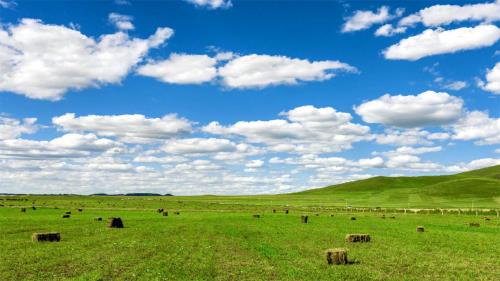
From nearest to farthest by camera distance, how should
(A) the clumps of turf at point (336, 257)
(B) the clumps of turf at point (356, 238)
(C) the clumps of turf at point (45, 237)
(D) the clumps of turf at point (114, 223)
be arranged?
(A) the clumps of turf at point (336, 257), (C) the clumps of turf at point (45, 237), (B) the clumps of turf at point (356, 238), (D) the clumps of turf at point (114, 223)

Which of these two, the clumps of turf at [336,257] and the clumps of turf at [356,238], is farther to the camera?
the clumps of turf at [356,238]

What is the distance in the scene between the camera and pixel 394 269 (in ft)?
78.2

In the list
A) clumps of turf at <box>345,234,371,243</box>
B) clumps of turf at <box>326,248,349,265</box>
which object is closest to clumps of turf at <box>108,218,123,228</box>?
clumps of turf at <box>345,234,371,243</box>

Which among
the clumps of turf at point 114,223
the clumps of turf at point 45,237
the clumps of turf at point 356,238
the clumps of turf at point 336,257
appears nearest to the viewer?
the clumps of turf at point 336,257

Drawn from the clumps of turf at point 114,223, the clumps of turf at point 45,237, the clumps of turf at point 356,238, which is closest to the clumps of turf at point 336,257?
the clumps of turf at point 356,238

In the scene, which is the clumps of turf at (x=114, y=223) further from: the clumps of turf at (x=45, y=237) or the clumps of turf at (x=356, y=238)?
the clumps of turf at (x=356, y=238)

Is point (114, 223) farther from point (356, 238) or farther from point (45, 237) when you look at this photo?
point (356, 238)

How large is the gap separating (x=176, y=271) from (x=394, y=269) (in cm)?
1065

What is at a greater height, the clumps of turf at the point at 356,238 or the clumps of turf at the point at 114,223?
the clumps of turf at the point at 114,223

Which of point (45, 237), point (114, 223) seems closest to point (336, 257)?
point (45, 237)

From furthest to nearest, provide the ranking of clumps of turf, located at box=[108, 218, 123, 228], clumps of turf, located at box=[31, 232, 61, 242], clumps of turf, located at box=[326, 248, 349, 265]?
clumps of turf, located at box=[108, 218, 123, 228] → clumps of turf, located at box=[31, 232, 61, 242] → clumps of turf, located at box=[326, 248, 349, 265]

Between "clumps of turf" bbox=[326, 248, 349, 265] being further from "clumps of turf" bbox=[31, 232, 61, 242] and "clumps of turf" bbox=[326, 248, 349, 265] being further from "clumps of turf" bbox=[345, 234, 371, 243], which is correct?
"clumps of turf" bbox=[31, 232, 61, 242]

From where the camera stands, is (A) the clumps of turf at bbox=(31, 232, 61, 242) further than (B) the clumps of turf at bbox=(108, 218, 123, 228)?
No

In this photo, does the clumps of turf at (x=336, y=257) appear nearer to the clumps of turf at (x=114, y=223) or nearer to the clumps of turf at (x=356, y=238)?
the clumps of turf at (x=356, y=238)
